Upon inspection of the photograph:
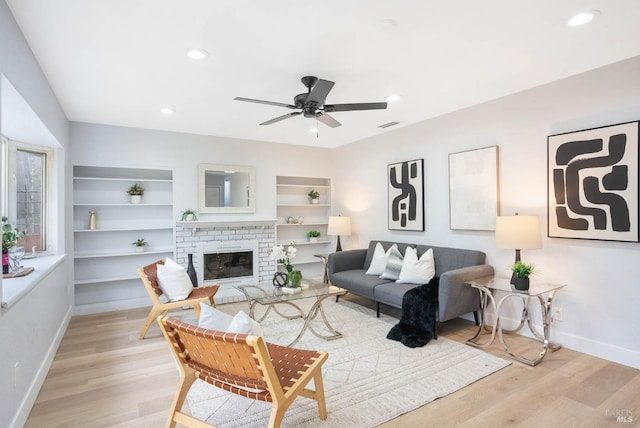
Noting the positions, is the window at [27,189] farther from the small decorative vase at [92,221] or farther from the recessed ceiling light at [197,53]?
the recessed ceiling light at [197,53]

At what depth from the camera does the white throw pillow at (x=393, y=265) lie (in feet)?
14.0

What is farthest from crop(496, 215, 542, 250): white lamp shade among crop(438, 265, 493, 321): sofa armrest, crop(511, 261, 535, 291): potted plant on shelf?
crop(438, 265, 493, 321): sofa armrest

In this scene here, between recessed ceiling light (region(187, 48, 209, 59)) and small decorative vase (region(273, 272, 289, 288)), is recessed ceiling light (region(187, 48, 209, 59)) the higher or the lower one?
the higher one

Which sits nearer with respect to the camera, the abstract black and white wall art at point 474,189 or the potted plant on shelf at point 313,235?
the abstract black and white wall art at point 474,189

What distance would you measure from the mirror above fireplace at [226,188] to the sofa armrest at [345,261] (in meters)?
1.62

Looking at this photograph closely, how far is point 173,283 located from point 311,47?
2812mm

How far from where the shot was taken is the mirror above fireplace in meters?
5.18

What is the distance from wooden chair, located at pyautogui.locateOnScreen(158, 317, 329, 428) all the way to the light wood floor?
43 centimetres

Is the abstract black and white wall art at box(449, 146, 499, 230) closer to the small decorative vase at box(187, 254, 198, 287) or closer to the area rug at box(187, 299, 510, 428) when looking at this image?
the area rug at box(187, 299, 510, 428)

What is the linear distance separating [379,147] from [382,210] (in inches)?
38.5

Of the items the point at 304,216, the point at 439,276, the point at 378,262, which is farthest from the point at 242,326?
the point at 304,216

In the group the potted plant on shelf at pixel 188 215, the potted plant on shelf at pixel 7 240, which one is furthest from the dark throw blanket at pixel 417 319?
the potted plant on shelf at pixel 7 240

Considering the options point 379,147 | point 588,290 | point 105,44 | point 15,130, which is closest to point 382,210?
point 379,147

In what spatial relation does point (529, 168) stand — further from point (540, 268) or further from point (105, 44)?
point (105, 44)
